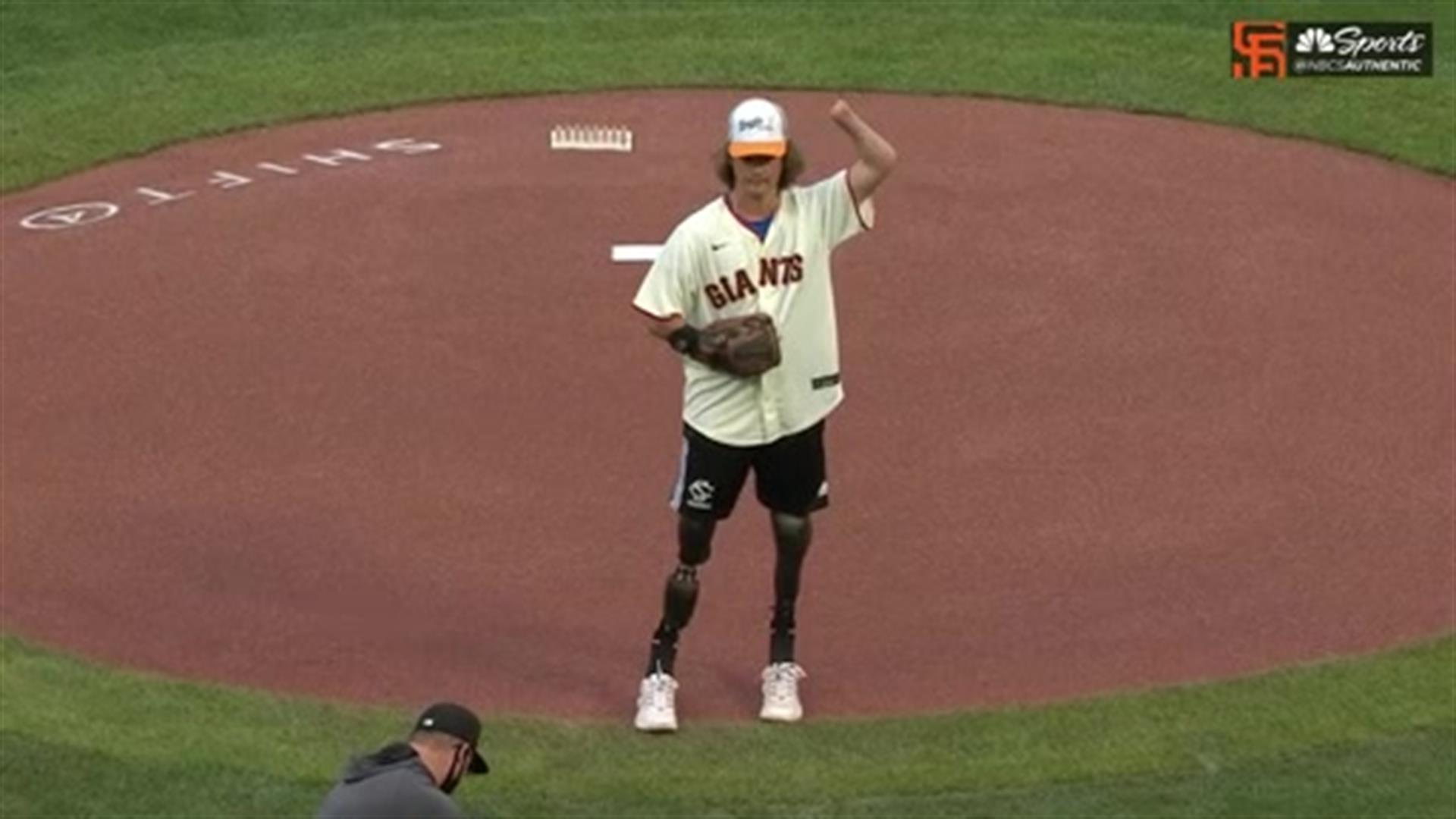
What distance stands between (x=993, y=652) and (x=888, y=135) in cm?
701

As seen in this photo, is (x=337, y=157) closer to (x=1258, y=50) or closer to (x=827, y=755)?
(x=1258, y=50)

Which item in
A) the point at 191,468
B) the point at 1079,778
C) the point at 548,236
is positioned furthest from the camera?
the point at 548,236

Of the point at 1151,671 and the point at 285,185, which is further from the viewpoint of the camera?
the point at 285,185

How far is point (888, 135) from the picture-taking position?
19.9 meters

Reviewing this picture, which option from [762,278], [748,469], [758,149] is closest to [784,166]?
[758,149]

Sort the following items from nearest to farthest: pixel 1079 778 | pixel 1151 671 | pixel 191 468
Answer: pixel 1079 778
pixel 1151 671
pixel 191 468

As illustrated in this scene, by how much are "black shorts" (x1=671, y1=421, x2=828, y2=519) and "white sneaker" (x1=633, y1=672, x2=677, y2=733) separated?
2.28 ft

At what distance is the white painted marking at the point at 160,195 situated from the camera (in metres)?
18.9

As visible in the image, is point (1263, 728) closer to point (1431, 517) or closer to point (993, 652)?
point (993, 652)

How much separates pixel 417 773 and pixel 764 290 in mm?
4005

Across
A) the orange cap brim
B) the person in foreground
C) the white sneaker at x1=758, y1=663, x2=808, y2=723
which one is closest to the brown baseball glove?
the orange cap brim

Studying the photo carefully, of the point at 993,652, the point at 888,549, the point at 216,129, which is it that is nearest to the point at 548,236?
the point at 216,129

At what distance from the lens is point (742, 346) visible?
1209 centimetres

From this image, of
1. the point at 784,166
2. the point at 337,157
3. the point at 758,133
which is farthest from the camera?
the point at 337,157
